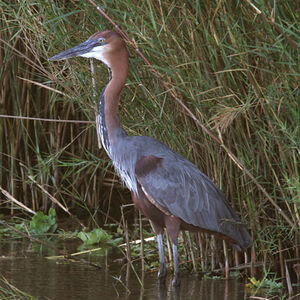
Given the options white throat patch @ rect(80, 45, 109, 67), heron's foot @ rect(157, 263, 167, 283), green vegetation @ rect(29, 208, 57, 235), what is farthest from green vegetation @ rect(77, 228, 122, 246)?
white throat patch @ rect(80, 45, 109, 67)

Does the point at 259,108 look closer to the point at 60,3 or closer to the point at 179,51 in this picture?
the point at 179,51

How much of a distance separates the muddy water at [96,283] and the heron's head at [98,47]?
1396 mm

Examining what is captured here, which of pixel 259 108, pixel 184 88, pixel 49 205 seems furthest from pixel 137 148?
pixel 49 205

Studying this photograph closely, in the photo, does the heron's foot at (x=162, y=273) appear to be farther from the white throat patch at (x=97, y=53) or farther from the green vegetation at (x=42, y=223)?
the green vegetation at (x=42, y=223)

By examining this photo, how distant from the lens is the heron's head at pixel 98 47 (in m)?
4.48

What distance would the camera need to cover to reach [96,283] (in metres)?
4.50

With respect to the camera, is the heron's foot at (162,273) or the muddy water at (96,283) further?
the heron's foot at (162,273)

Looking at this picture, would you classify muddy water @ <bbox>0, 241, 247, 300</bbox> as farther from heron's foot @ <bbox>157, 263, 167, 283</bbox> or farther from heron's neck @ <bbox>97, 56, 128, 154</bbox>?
heron's neck @ <bbox>97, 56, 128, 154</bbox>

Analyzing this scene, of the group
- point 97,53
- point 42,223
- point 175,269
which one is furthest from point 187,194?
point 42,223

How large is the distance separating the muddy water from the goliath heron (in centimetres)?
17

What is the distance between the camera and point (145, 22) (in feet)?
13.7

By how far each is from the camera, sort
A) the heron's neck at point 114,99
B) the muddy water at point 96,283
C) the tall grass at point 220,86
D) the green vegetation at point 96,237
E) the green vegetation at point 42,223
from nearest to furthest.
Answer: the tall grass at point 220,86 → the muddy water at point 96,283 → the heron's neck at point 114,99 → the green vegetation at point 96,237 → the green vegetation at point 42,223

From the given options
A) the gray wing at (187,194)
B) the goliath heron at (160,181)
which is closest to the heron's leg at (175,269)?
the goliath heron at (160,181)

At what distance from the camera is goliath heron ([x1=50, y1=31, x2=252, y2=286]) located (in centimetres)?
445
